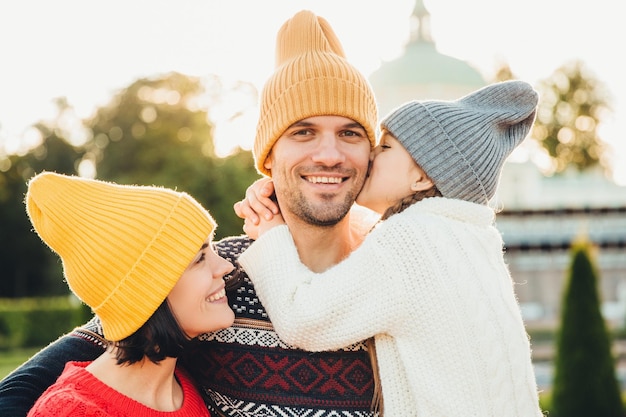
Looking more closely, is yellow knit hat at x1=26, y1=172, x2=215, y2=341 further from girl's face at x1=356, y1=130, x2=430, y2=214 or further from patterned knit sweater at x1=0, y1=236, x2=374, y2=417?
girl's face at x1=356, y1=130, x2=430, y2=214

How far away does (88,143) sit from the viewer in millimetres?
37062

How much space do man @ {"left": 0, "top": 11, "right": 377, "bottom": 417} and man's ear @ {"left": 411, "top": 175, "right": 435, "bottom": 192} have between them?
1.26 feet

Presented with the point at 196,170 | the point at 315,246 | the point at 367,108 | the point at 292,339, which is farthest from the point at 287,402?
the point at 196,170

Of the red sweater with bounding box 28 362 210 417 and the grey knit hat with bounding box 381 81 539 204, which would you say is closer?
the red sweater with bounding box 28 362 210 417

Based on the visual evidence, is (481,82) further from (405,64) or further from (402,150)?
(402,150)

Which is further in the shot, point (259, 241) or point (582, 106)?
point (582, 106)

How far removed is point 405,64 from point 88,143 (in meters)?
15.3

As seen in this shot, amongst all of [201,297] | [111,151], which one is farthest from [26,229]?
[201,297]

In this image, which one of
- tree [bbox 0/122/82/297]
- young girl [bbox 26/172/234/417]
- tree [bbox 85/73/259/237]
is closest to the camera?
young girl [bbox 26/172/234/417]

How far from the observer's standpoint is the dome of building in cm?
3403

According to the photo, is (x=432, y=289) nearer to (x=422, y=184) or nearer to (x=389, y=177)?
(x=422, y=184)

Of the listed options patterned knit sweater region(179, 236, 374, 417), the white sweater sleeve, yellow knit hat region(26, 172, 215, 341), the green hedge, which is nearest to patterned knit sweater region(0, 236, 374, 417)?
patterned knit sweater region(179, 236, 374, 417)

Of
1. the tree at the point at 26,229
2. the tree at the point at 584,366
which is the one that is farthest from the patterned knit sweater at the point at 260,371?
the tree at the point at 26,229

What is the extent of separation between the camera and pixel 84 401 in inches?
97.8
